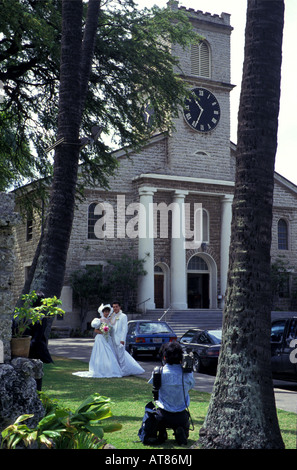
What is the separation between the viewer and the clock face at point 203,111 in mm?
38316

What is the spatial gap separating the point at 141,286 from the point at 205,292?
227 inches

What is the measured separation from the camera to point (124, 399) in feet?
32.9

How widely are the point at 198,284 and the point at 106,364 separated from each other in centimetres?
2480

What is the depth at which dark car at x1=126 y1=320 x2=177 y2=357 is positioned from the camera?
1877 cm

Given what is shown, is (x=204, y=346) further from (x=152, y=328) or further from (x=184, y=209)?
(x=184, y=209)

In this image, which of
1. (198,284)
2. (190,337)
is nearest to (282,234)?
(198,284)

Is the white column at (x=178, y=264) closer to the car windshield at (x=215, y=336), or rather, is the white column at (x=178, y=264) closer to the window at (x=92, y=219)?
the window at (x=92, y=219)

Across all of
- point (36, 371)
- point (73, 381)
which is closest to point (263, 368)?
point (36, 371)

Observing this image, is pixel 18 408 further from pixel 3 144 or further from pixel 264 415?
pixel 3 144

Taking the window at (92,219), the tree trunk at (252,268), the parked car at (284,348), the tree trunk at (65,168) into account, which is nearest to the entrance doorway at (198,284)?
the window at (92,219)

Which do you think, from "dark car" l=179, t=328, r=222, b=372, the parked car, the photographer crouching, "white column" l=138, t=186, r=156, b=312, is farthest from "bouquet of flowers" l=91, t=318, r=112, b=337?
"white column" l=138, t=186, r=156, b=312

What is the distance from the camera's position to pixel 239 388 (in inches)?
233
